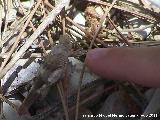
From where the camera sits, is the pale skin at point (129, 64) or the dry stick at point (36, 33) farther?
the dry stick at point (36, 33)

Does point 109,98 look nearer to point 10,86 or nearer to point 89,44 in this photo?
point 89,44

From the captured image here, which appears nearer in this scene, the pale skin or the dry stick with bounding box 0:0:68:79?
the pale skin

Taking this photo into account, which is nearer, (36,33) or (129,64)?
(129,64)

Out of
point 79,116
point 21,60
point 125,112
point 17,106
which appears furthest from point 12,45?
point 125,112

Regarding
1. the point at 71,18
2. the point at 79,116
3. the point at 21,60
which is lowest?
the point at 79,116
